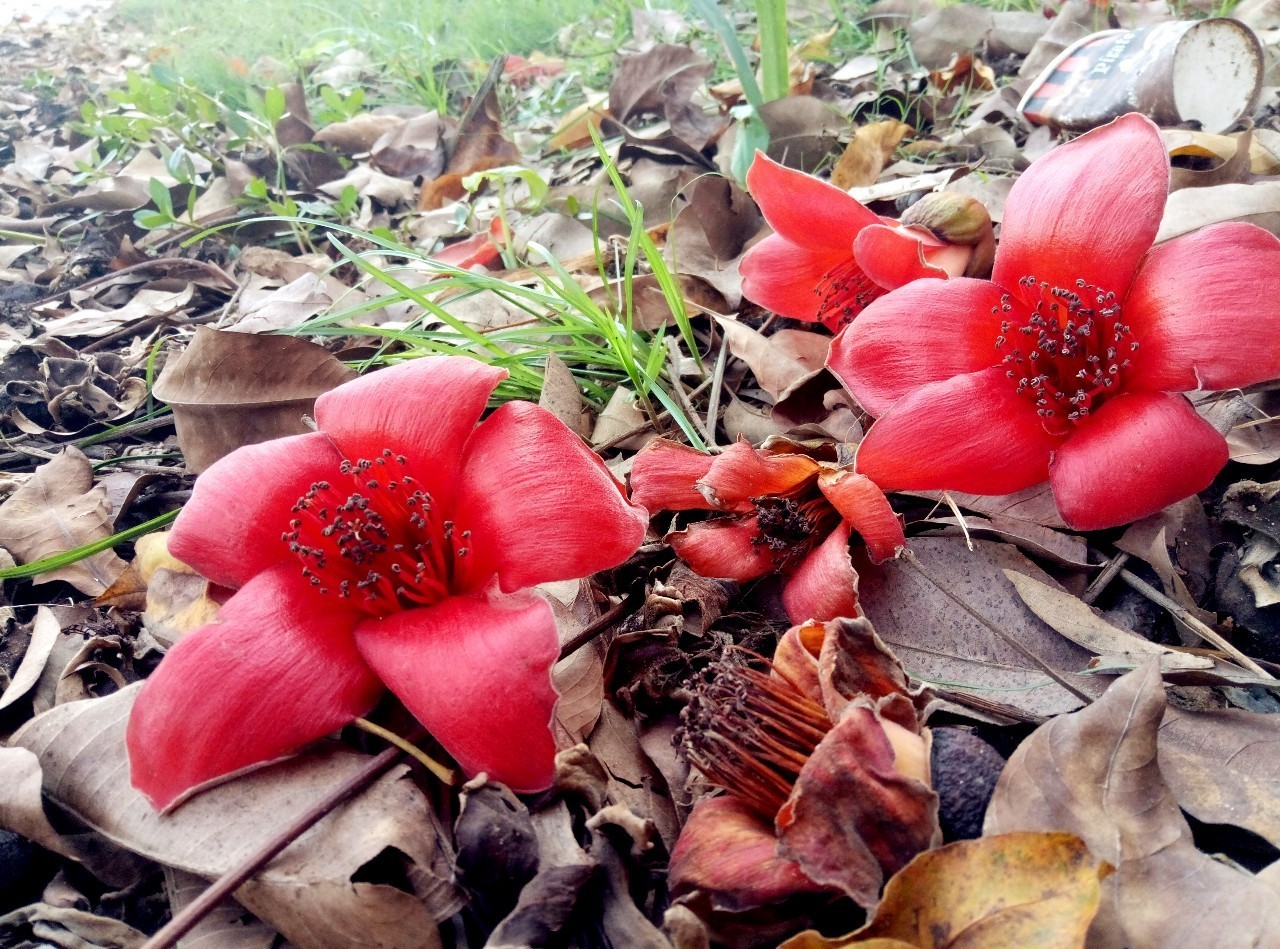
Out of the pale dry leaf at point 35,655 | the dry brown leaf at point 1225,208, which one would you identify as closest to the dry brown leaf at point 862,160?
the dry brown leaf at point 1225,208

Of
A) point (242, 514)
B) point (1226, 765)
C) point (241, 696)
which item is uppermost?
point (242, 514)

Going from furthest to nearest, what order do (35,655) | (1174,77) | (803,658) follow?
(1174,77) < (35,655) < (803,658)

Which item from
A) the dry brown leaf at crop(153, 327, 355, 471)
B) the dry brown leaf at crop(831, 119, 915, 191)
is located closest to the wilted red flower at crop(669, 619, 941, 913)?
the dry brown leaf at crop(153, 327, 355, 471)

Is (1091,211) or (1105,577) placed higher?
(1091,211)

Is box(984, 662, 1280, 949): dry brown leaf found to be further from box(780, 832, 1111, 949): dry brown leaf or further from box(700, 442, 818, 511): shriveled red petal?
box(700, 442, 818, 511): shriveled red petal

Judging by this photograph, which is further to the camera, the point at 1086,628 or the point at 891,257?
the point at 891,257

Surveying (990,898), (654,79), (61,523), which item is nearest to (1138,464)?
(990,898)

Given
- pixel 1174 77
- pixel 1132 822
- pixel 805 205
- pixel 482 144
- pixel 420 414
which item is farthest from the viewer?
pixel 482 144

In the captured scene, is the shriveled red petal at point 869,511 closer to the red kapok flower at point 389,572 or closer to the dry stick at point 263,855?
the red kapok flower at point 389,572

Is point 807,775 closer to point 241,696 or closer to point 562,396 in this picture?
point 241,696
